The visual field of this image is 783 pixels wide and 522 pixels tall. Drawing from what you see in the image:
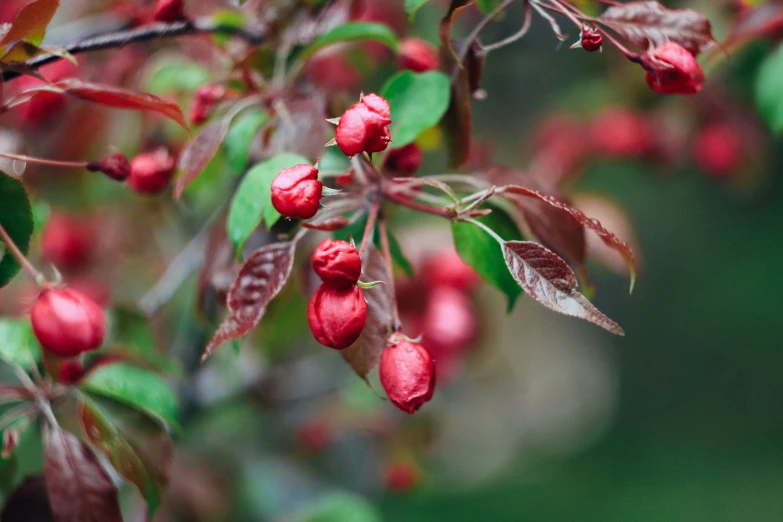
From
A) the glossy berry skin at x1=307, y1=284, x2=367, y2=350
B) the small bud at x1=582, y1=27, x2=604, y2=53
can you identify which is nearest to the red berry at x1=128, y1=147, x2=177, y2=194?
the glossy berry skin at x1=307, y1=284, x2=367, y2=350

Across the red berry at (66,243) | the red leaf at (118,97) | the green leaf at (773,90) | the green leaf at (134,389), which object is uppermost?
the red leaf at (118,97)

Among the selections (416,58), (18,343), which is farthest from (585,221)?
(18,343)

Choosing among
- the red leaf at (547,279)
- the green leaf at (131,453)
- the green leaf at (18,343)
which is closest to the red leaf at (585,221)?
the red leaf at (547,279)

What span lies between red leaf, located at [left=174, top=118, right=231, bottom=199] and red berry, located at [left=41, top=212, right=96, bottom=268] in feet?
2.09

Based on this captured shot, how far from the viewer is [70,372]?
63 centimetres

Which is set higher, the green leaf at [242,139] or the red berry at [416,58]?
the red berry at [416,58]

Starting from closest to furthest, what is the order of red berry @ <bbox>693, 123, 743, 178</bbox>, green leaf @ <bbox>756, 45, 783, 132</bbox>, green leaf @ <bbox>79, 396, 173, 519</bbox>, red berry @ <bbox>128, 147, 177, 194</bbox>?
green leaf @ <bbox>79, 396, 173, 519</bbox> < red berry @ <bbox>128, 147, 177, 194</bbox> < green leaf @ <bbox>756, 45, 783, 132</bbox> < red berry @ <bbox>693, 123, 743, 178</bbox>

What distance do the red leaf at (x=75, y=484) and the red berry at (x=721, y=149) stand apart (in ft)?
3.69

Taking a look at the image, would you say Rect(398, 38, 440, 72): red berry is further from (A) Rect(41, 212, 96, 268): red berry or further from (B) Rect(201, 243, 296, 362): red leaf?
(A) Rect(41, 212, 96, 268): red berry

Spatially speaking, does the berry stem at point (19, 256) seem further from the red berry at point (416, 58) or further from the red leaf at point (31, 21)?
the red berry at point (416, 58)

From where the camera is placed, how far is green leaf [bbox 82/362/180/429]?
61 cm

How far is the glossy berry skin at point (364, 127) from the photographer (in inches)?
16.8

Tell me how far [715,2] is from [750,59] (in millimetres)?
139

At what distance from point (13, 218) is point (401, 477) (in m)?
0.97
